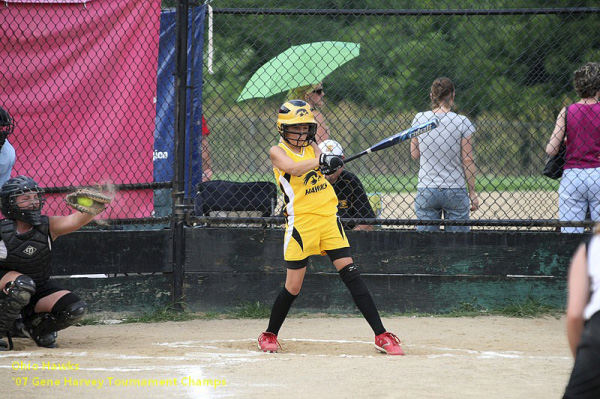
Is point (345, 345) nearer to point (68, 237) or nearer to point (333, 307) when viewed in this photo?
point (333, 307)

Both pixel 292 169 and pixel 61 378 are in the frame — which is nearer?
pixel 61 378

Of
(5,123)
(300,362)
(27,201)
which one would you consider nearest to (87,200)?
(27,201)

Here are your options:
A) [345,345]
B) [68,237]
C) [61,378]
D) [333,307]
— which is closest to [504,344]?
[345,345]

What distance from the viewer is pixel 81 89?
248 inches

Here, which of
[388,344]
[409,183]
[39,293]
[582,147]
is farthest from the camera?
[409,183]

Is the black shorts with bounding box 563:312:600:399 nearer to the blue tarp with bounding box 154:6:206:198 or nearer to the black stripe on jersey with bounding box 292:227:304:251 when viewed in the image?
the black stripe on jersey with bounding box 292:227:304:251

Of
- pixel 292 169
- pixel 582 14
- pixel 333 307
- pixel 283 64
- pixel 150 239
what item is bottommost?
pixel 333 307

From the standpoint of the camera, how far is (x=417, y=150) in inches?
260

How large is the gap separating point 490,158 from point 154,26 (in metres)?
13.6

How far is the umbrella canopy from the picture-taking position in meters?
6.91

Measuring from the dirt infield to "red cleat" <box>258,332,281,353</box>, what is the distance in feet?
0.18

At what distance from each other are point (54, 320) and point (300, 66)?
3130 mm

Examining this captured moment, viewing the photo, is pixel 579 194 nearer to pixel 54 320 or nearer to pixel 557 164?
pixel 557 164

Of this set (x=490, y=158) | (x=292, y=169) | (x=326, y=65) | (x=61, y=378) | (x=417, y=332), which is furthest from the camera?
(x=490, y=158)
